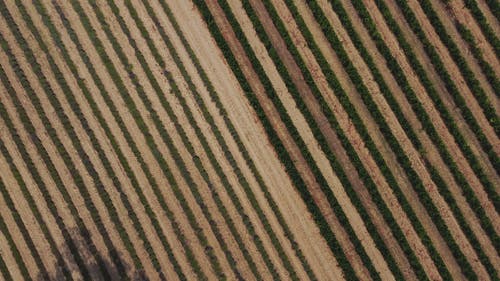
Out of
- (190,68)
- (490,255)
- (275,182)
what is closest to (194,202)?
(275,182)

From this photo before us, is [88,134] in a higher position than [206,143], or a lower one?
higher

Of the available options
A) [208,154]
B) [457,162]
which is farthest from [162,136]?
[457,162]

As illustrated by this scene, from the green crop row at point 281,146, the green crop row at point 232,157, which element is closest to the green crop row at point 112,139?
the green crop row at point 232,157

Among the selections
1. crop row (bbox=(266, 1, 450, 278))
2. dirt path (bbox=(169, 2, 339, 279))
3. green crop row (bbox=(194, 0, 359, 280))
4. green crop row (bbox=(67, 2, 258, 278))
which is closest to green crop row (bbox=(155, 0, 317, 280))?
dirt path (bbox=(169, 2, 339, 279))

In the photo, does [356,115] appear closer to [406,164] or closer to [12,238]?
[406,164]

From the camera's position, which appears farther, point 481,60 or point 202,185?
point 202,185

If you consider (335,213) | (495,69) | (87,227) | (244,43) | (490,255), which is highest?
(244,43)

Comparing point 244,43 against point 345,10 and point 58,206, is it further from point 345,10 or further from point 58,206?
point 58,206
